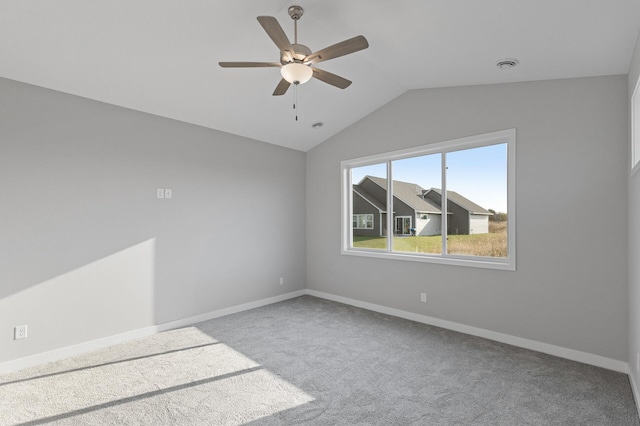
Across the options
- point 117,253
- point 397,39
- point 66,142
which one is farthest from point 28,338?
point 397,39

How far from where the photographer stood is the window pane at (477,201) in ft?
12.3

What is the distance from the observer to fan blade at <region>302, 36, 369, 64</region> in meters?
2.24

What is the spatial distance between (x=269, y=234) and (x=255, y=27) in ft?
10.1

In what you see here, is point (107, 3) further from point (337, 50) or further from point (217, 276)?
point (217, 276)

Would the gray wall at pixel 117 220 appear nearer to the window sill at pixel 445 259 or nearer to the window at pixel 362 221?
the window at pixel 362 221

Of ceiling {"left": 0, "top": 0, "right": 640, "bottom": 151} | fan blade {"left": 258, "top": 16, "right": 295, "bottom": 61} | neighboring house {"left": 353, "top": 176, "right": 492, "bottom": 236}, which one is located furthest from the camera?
neighboring house {"left": 353, "top": 176, "right": 492, "bottom": 236}

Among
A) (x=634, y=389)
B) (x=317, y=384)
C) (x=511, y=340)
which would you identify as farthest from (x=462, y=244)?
(x=317, y=384)

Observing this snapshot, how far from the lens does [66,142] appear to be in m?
3.36

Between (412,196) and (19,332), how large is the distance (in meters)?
4.48

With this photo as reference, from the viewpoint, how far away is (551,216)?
130 inches

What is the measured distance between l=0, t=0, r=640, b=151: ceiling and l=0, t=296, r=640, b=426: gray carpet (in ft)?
8.60

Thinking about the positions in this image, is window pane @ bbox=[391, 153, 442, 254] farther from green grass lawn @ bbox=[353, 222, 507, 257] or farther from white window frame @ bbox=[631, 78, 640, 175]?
white window frame @ bbox=[631, 78, 640, 175]

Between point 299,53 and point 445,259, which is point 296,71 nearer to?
point 299,53

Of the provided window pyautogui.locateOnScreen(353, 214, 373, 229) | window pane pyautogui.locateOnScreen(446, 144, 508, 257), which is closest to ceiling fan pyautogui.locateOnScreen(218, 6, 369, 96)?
window pane pyautogui.locateOnScreen(446, 144, 508, 257)
